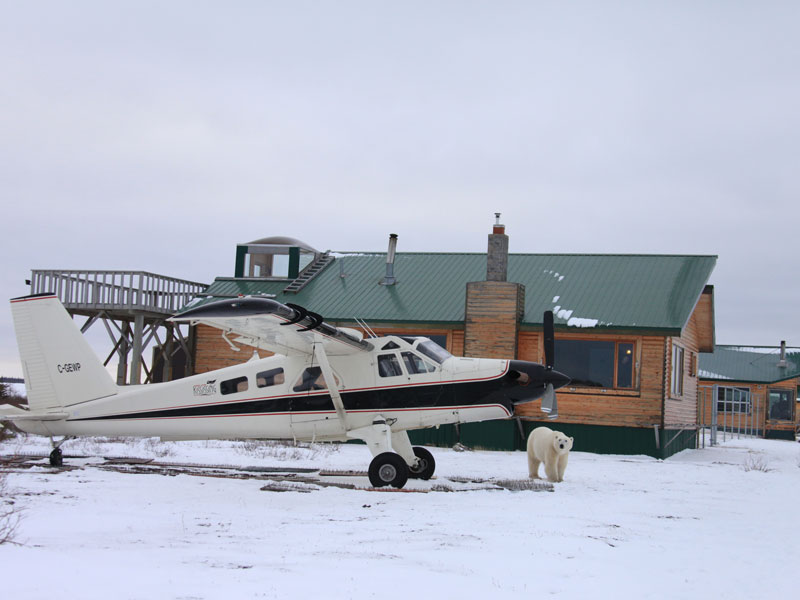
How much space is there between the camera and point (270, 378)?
45.8 feet

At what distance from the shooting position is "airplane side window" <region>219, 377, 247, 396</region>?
13953mm

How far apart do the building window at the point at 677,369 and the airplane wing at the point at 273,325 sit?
528 inches

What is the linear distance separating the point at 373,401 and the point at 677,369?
14.4 metres

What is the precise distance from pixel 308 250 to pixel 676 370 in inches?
518

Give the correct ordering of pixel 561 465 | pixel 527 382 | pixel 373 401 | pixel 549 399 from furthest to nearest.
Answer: pixel 561 465 → pixel 373 401 → pixel 549 399 → pixel 527 382

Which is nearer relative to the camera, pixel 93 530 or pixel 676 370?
pixel 93 530

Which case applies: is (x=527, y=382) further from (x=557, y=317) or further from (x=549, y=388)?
(x=557, y=317)

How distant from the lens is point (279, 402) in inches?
545

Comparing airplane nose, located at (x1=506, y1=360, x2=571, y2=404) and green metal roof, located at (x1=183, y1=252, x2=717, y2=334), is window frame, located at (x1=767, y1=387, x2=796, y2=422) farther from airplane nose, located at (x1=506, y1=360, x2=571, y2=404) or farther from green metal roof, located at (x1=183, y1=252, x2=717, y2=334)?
airplane nose, located at (x1=506, y1=360, x2=571, y2=404)

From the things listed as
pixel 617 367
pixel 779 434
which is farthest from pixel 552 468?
pixel 779 434

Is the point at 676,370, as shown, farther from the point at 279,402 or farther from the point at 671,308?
the point at 279,402

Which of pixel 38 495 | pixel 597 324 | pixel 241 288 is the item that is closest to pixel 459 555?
pixel 38 495

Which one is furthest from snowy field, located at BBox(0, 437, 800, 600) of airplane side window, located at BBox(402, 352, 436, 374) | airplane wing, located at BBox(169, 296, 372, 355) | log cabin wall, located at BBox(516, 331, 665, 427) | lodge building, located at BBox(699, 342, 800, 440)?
lodge building, located at BBox(699, 342, 800, 440)

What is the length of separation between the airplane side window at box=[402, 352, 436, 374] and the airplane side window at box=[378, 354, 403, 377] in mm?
149
